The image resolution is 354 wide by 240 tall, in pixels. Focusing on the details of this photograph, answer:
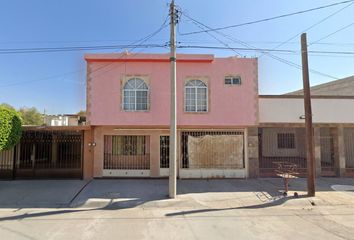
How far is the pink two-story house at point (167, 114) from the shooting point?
1221cm

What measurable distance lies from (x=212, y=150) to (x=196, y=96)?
114 inches

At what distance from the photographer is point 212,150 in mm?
13203

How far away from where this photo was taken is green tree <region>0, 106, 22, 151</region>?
34.9 feet

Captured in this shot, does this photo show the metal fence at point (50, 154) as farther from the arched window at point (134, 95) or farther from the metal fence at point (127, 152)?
the arched window at point (134, 95)

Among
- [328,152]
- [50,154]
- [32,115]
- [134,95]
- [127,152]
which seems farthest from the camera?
[32,115]

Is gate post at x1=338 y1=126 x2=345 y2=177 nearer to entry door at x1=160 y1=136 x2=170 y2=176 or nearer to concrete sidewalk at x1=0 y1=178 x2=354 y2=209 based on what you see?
concrete sidewalk at x1=0 y1=178 x2=354 y2=209

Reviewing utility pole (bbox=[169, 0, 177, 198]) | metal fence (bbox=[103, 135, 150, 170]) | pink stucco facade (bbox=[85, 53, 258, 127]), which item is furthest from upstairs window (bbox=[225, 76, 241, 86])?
metal fence (bbox=[103, 135, 150, 170])

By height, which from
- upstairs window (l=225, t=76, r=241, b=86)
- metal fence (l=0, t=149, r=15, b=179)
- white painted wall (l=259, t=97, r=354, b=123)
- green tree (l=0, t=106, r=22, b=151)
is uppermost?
upstairs window (l=225, t=76, r=241, b=86)

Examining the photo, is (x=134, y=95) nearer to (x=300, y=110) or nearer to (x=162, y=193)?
(x=162, y=193)

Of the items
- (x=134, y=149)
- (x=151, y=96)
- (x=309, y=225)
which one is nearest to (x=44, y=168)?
(x=134, y=149)

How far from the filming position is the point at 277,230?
6.22 meters

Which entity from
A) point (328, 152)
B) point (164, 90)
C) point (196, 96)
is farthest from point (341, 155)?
point (164, 90)

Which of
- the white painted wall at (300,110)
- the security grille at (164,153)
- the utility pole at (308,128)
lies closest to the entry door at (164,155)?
the security grille at (164,153)

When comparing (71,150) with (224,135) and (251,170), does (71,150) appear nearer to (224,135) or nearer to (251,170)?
(224,135)
